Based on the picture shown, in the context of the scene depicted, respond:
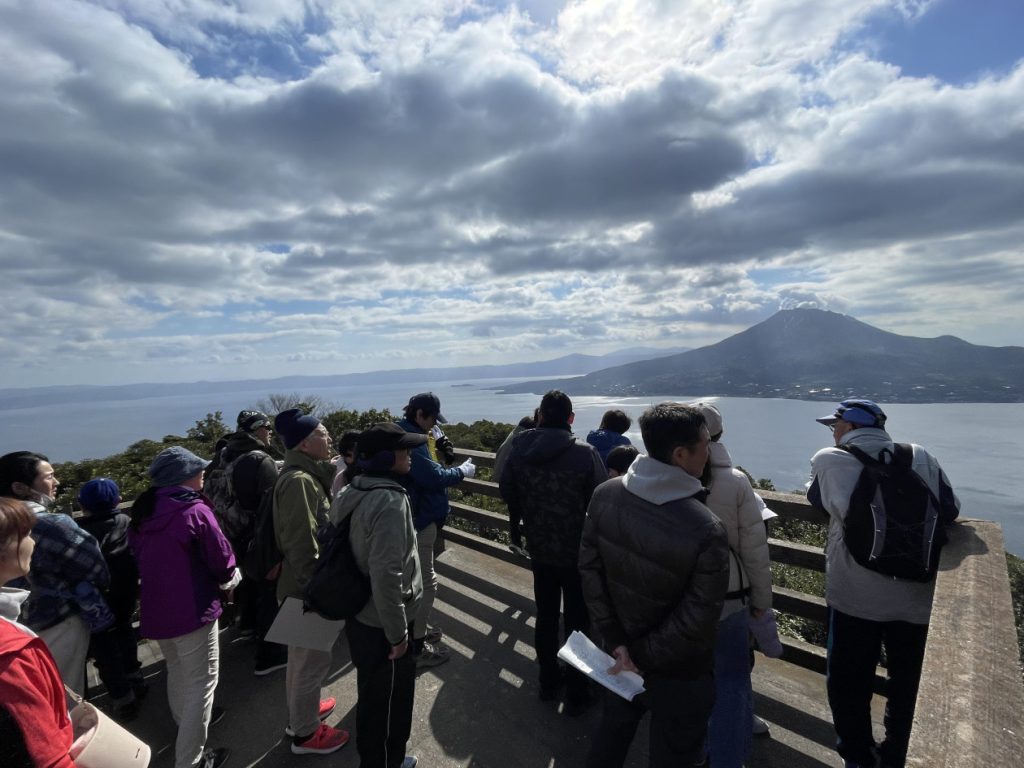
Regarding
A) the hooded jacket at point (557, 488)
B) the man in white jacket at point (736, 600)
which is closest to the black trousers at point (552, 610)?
the hooded jacket at point (557, 488)

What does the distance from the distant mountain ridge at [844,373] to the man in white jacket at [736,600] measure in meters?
55.5

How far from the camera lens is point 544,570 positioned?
3.55 m

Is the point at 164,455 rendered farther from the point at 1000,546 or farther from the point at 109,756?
the point at 1000,546

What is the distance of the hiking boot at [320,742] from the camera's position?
3.04 m

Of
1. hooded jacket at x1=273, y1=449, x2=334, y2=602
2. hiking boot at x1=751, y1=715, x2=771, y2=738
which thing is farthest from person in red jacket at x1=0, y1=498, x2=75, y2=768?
hiking boot at x1=751, y1=715, x2=771, y2=738

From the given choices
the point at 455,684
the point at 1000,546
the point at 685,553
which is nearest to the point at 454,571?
the point at 455,684

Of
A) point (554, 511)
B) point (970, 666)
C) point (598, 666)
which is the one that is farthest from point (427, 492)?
point (970, 666)

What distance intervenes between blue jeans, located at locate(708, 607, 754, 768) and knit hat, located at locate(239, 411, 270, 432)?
386 centimetres

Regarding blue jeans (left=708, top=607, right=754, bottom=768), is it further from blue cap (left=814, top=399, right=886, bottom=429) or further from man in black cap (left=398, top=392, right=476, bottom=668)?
man in black cap (left=398, top=392, right=476, bottom=668)

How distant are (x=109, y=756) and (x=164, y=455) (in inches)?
77.5

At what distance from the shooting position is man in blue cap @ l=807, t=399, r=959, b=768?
2.48m

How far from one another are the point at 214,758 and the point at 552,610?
2390mm

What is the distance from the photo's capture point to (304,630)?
9.89 ft

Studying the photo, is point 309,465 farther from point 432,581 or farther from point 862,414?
point 862,414
